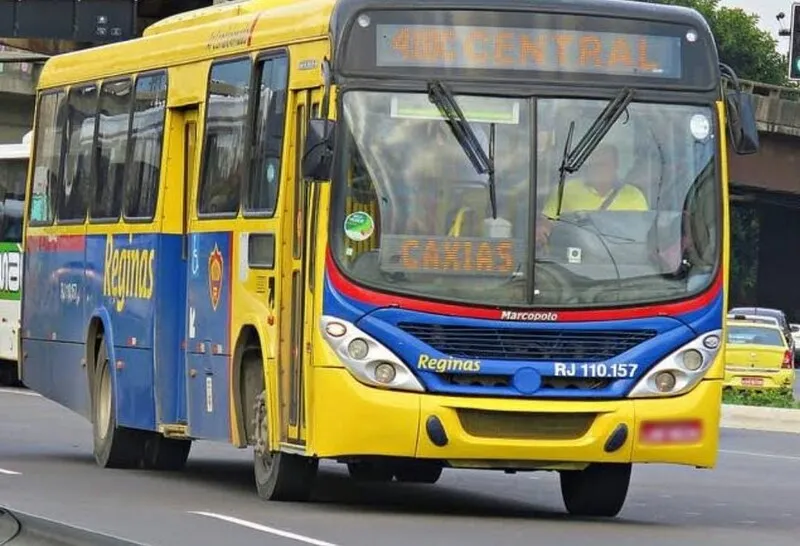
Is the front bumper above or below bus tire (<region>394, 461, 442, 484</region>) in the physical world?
above

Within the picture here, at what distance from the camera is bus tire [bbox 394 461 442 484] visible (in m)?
14.7

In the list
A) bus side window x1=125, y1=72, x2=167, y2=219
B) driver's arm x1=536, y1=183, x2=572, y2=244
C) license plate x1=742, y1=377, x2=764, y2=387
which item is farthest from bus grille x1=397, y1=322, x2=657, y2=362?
license plate x1=742, y1=377, x2=764, y2=387

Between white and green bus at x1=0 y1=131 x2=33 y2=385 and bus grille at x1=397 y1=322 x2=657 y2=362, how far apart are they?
73.0 feet

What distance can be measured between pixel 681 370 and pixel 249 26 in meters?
3.91

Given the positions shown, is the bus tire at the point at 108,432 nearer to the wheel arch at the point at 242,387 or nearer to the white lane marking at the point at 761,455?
the wheel arch at the point at 242,387

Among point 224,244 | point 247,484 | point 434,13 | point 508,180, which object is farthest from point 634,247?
point 247,484

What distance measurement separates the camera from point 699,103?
14344 mm

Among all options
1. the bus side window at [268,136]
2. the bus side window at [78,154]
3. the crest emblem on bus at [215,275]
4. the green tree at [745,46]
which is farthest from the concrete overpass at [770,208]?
the bus side window at [268,136]

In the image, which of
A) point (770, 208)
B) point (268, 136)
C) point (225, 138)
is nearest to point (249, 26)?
point (225, 138)

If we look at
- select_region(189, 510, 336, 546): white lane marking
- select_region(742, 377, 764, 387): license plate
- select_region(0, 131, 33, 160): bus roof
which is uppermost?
select_region(0, 131, 33, 160): bus roof

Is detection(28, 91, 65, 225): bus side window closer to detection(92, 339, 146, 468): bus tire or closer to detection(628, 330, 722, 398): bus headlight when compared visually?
detection(92, 339, 146, 468): bus tire

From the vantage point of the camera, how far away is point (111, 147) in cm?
1881

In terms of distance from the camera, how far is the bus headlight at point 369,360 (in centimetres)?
1363

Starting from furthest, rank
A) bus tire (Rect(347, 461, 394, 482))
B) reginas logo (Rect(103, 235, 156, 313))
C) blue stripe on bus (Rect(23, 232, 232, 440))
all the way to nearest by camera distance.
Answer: reginas logo (Rect(103, 235, 156, 313)), blue stripe on bus (Rect(23, 232, 232, 440)), bus tire (Rect(347, 461, 394, 482))
